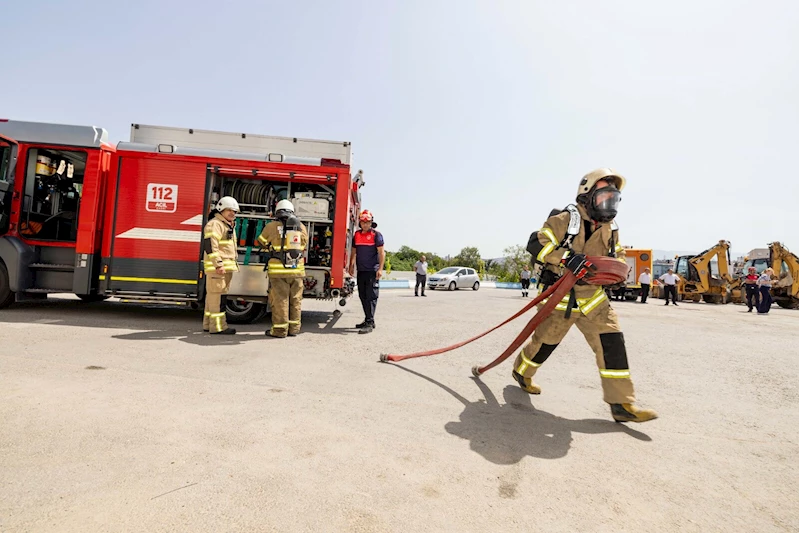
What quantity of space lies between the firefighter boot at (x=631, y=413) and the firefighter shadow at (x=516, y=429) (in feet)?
0.24

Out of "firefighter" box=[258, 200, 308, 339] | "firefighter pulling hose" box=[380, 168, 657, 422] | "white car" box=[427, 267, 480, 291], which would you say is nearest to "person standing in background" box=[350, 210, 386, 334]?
"firefighter" box=[258, 200, 308, 339]

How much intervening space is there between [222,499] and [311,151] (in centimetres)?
651

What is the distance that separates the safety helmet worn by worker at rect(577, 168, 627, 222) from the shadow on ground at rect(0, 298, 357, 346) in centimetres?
414

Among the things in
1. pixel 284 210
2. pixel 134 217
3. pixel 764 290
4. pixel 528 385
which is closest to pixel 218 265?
pixel 284 210

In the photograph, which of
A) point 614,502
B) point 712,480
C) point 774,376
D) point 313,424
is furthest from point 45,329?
point 774,376

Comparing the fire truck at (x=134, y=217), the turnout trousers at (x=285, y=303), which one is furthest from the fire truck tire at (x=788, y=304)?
the turnout trousers at (x=285, y=303)

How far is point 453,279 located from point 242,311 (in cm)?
1674

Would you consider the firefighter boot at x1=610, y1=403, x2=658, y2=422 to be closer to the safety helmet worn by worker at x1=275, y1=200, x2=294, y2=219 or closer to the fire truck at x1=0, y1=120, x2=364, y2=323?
the fire truck at x1=0, y1=120, x2=364, y2=323

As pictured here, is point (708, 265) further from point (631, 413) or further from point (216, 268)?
point (216, 268)

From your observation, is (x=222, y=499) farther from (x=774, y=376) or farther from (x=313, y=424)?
(x=774, y=376)

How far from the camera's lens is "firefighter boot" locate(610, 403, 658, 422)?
3062 mm

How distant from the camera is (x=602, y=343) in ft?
10.7

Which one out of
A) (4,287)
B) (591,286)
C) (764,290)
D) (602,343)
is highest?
(764,290)

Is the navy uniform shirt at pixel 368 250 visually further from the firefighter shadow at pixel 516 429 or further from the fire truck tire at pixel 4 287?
the fire truck tire at pixel 4 287
